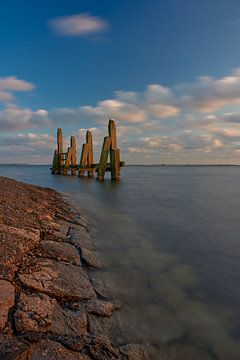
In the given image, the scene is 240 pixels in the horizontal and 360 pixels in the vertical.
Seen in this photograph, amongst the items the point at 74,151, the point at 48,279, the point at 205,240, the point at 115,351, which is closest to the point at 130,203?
the point at 205,240

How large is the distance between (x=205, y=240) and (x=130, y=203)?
525 cm

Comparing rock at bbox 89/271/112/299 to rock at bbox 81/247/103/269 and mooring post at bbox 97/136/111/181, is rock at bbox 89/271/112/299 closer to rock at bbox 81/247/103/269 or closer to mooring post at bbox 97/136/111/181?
rock at bbox 81/247/103/269

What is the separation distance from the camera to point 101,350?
2004 mm

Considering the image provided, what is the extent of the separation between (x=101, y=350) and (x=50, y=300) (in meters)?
0.73

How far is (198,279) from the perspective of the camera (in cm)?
361

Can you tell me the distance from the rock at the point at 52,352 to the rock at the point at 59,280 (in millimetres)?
761

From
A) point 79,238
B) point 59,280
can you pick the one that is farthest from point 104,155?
point 59,280

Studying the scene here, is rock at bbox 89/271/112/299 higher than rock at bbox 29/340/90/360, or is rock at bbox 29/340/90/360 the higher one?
rock at bbox 29/340/90/360

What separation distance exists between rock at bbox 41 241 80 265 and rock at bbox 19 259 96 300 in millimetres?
193

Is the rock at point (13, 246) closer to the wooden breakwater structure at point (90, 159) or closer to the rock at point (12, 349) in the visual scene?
the rock at point (12, 349)

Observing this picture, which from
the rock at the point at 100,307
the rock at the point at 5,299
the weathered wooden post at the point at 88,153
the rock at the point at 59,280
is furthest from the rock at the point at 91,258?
the weathered wooden post at the point at 88,153

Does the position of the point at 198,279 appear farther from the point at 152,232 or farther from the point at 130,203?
the point at 130,203

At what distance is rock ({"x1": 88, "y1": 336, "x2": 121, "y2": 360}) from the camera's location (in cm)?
194

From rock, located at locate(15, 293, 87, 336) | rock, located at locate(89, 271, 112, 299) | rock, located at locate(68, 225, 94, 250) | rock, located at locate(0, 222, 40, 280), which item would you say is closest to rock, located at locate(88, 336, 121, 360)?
rock, located at locate(15, 293, 87, 336)
